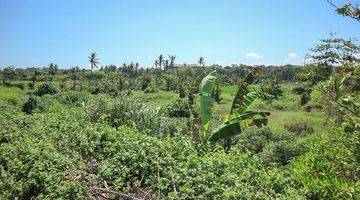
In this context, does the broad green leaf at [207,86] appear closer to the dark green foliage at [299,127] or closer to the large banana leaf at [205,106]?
the large banana leaf at [205,106]

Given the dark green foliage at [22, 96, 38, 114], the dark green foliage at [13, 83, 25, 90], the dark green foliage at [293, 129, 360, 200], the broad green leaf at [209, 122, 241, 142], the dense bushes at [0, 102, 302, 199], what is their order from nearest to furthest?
the dark green foliage at [293, 129, 360, 200] → the dense bushes at [0, 102, 302, 199] → the broad green leaf at [209, 122, 241, 142] → the dark green foliage at [22, 96, 38, 114] → the dark green foliage at [13, 83, 25, 90]

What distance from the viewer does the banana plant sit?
34.3 feet

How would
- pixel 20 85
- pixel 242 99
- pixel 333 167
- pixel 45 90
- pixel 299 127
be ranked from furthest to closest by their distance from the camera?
pixel 20 85
pixel 45 90
pixel 299 127
pixel 242 99
pixel 333 167

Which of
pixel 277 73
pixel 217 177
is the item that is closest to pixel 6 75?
pixel 277 73

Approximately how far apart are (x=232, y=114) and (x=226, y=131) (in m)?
1.04

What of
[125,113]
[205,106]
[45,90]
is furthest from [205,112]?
[45,90]

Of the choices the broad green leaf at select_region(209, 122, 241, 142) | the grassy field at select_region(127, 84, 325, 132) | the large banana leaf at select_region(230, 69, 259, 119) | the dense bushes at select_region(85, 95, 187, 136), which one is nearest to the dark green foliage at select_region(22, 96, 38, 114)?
the grassy field at select_region(127, 84, 325, 132)

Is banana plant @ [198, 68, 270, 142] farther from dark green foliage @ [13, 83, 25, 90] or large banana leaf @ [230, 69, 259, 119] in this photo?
dark green foliage @ [13, 83, 25, 90]

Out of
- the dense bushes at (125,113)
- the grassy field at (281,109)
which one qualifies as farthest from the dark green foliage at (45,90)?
the dense bushes at (125,113)

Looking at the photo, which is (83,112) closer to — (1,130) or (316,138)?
(1,130)

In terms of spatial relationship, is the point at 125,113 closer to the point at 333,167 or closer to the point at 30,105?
the point at 333,167

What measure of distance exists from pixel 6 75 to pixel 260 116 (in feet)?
236

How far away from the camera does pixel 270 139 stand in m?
18.8

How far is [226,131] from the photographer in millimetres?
10430
